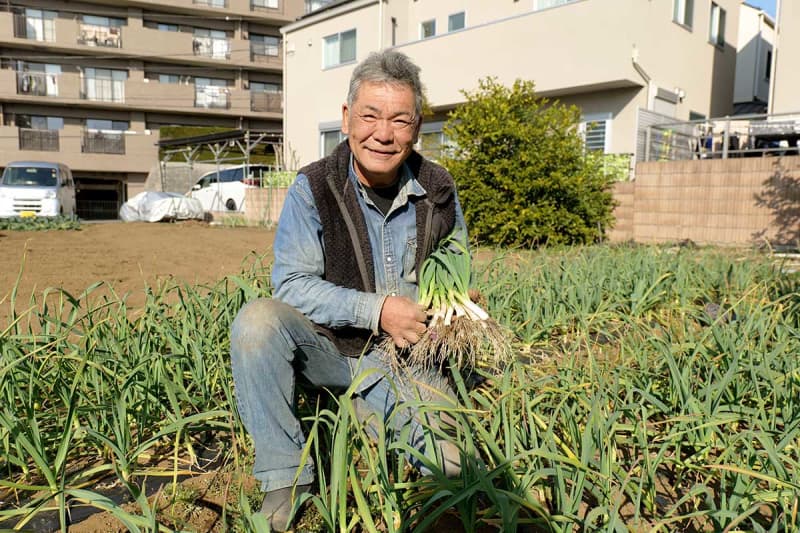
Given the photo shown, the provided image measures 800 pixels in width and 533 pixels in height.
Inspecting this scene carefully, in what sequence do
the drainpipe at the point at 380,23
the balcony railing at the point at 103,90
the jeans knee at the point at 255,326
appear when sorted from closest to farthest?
the jeans knee at the point at 255,326 → the drainpipe at the point at 380,23 → the balcony railing at the point at 103,90

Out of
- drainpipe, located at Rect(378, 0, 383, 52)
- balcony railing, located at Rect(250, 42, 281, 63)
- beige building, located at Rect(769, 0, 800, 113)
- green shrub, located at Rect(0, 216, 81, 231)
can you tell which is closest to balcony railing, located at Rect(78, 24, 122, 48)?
balcony railing, located at Rect(250, 42, 281, 63)

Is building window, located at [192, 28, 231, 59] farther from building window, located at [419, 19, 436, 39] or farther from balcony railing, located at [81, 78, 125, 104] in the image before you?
building window, located at [419, 19, 436, 39]

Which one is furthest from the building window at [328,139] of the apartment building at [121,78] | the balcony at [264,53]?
the balcony at [264,53]

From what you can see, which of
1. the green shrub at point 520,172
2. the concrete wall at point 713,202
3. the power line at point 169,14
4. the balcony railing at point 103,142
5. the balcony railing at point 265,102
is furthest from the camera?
the balcony railing at point 265,102

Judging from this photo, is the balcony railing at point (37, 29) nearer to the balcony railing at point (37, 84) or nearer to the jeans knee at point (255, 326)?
the balcony railing at point (37, 84)

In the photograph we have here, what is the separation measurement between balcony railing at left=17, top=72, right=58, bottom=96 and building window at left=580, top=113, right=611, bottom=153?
78.6ft

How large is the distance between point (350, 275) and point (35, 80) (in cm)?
2829

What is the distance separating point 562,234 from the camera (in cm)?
687

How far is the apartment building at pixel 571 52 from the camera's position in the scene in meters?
9.80

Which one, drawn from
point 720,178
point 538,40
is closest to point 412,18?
point 538,40

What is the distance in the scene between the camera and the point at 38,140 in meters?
23.3

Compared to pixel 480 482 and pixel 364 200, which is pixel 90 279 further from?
pixel 480 482

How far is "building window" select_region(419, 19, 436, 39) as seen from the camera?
14078mm

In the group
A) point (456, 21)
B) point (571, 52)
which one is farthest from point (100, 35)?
point (571, 52)
